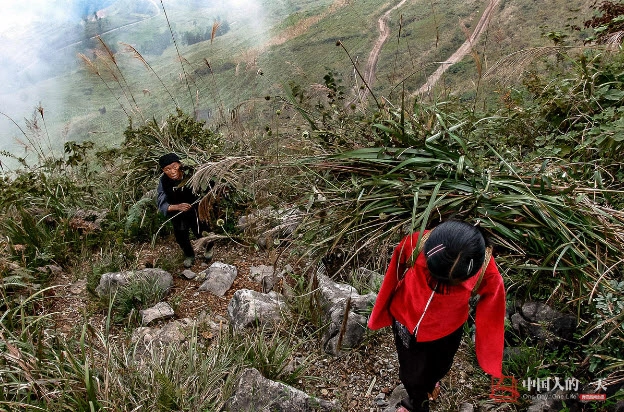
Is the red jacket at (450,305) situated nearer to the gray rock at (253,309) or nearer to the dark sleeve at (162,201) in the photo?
the gray rock at (253,309)

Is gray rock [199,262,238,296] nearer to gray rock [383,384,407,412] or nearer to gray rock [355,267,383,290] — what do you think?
gray rock [355,267,383,290]

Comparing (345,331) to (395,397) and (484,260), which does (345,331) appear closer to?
(395,397)

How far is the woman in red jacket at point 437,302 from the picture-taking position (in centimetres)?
162

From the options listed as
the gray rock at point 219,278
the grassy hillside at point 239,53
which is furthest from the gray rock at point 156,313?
the grassy hillside at point 239,53

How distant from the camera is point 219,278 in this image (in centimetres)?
380

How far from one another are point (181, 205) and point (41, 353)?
1765mm

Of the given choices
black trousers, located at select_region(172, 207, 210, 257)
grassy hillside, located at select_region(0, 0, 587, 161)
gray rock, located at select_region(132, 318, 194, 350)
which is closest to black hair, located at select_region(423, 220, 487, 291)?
gray rock, located at select_region(132, 318, 194, 350)

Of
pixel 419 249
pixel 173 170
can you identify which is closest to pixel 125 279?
pixel 173 170

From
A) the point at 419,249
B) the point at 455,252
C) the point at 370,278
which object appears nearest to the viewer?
the point at 455,252

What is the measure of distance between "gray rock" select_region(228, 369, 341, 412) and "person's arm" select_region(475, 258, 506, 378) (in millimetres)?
934

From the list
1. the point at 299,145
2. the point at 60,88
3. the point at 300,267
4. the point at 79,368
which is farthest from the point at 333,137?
the point at 60,88

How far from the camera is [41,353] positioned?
232 cm

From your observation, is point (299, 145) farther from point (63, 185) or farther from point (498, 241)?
point (63, 185)

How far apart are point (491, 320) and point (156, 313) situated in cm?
249
